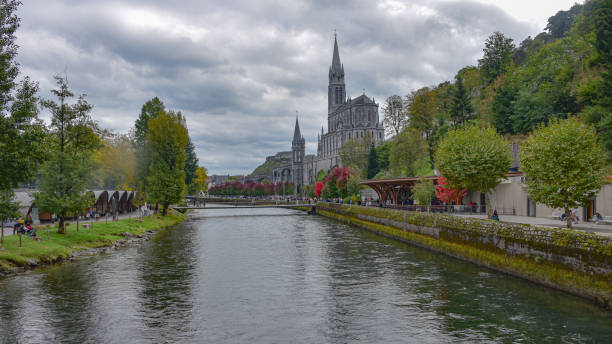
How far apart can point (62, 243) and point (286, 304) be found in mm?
20470

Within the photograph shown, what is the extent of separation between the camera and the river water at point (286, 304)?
13203mm

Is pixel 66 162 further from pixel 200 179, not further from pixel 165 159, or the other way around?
pixel 200 179

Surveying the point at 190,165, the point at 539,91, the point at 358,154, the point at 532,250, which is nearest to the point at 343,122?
the point at 358,154

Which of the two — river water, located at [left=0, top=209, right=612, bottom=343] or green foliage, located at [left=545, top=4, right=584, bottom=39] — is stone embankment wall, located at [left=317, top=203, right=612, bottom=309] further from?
green foliage, located at [left=545, top=4, right=584, bottom=39]

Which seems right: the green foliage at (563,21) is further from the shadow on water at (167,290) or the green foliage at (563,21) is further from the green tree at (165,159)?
the shadow on water at (167,290)

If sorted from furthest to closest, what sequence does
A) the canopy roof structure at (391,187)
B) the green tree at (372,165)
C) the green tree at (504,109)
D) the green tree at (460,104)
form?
the green tree at (372,165) < the green tree at (460,104) < the green tree at (504,109) < the canopy roof structure at (391,187)

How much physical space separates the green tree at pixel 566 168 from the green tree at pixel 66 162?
106 ft

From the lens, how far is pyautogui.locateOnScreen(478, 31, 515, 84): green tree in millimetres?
89625

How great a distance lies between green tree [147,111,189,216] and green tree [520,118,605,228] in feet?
142

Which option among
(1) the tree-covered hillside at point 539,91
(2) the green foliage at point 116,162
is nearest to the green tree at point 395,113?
(1) the tree-covered hillside at point 539,91

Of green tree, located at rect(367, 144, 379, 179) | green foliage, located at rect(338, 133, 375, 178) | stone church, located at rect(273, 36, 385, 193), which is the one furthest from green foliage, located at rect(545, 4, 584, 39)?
stone church, located at rect(273, 36, 385, 193)

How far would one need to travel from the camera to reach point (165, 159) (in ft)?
181

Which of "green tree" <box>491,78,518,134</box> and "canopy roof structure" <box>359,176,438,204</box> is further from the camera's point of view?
"green tree" <box>491,78,518,134</box>

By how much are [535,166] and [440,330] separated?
53.1ft
